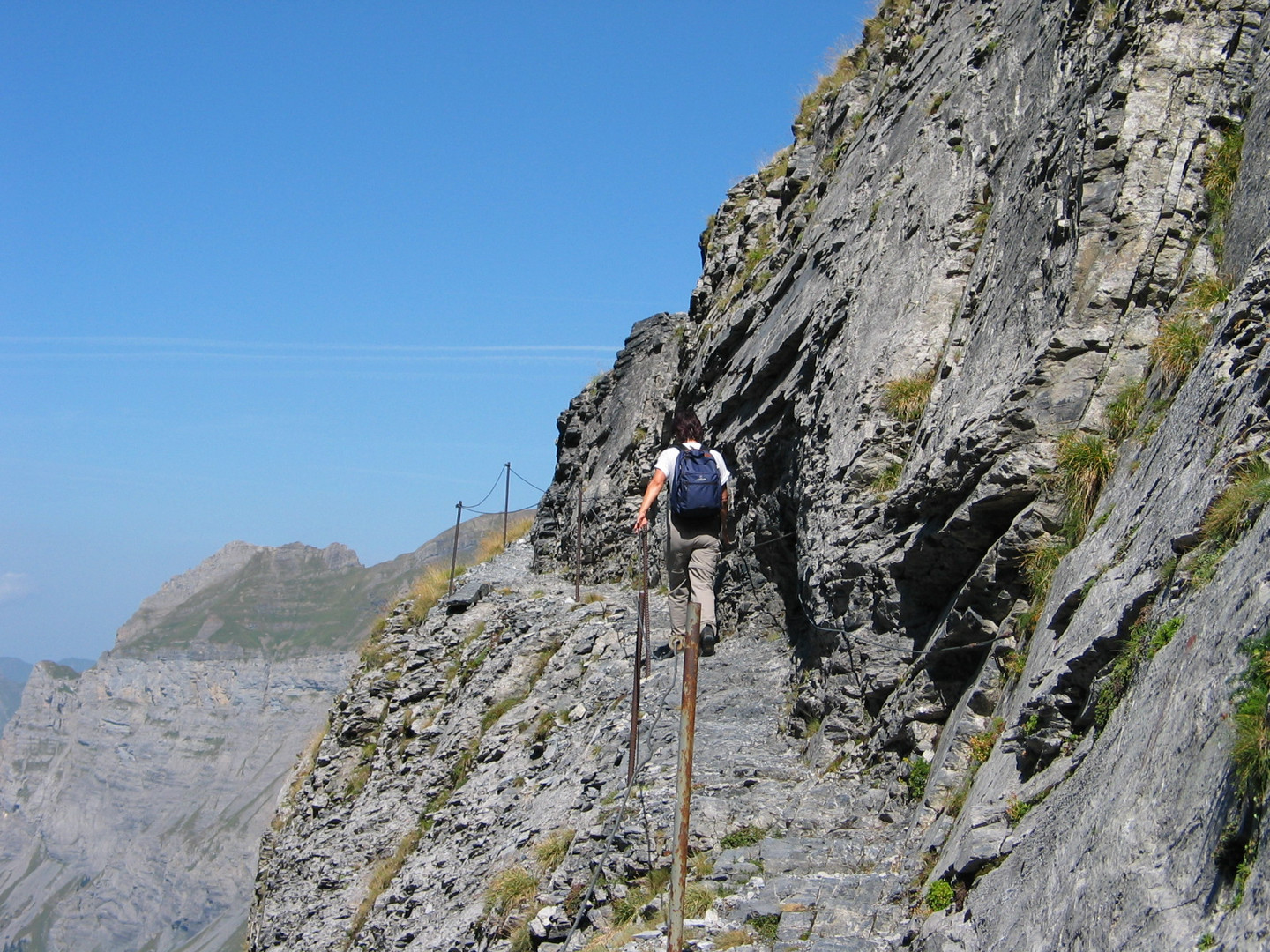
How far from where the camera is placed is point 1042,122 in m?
10.6

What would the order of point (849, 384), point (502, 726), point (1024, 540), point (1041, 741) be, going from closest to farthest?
point (1041, 741) < point (1024, 540) < point (849, 384) < point (502, 726)

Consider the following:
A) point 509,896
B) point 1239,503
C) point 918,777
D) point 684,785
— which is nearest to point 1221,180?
point 1239,503

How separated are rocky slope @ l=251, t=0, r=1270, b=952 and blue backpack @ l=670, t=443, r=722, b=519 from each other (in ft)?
3.89

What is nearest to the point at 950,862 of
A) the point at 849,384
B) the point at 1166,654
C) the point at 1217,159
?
the point at 1166,654

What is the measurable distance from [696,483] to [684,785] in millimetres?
4102

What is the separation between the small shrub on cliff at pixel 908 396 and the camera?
1042 cm

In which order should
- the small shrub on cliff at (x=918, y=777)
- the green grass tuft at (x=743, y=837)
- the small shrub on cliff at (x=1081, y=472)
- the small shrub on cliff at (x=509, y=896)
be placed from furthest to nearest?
the small shrub on cliff at (x=509, y=896) < the green grass tuft at (x=743, y=837) < the small shrub on cliff at (x=918, y=777) < the small shrub on cliff at (x=1081, y=472)

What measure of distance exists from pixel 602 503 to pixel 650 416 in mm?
2236

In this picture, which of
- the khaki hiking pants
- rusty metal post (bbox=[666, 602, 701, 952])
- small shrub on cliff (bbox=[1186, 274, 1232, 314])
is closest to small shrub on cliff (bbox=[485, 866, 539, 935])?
the khaki hiking pants

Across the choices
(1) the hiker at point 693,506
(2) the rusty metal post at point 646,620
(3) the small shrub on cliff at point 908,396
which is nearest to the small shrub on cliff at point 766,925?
(1) the hiker at point 693,506

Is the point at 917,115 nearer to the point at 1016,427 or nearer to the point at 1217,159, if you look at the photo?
the point at 1217,159

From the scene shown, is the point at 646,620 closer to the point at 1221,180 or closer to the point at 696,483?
the point at 696,483

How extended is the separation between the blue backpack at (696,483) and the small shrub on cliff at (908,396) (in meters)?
1.77

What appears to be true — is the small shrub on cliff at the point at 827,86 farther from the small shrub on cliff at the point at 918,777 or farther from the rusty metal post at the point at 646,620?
the small shrub on cliff at the point at 918,777
